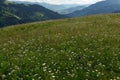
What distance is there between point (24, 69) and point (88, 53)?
5.20m

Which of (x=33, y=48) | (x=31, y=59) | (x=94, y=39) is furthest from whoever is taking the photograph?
(x=94, y=39)

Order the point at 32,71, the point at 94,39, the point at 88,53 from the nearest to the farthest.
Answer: the point at 32,71 → the point at 88,53 → the point at 94,39

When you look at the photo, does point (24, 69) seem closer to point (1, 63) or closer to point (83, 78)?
point (1, 63)

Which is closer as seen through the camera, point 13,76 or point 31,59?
point 13,76

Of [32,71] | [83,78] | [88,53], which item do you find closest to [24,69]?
[32,71]

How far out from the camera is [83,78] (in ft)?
44.1

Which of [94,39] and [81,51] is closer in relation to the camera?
[81,51]

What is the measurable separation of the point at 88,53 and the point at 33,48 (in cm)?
468

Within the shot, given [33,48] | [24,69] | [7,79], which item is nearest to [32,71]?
[24,69]

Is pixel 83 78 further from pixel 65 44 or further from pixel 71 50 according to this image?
pixel 65 44

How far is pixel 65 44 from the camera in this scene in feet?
71.3

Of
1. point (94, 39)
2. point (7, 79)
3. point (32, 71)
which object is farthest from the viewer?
point (94, 39)

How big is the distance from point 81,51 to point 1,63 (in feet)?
19.0

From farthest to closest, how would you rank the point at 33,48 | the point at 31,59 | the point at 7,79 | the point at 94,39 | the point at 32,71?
the point at 94,39 → the point at 33,48 → the point at 31,59 → the point at 32,71 → the point at 7,79
